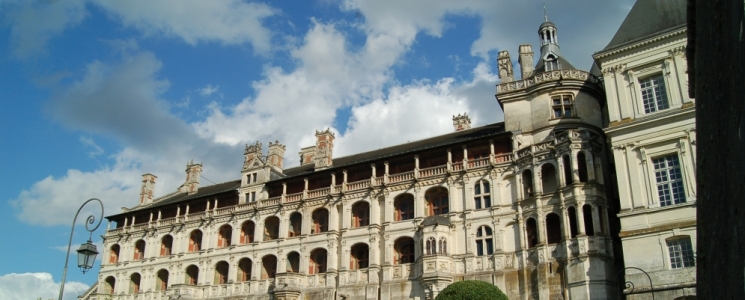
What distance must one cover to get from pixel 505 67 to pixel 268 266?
82.1 ft

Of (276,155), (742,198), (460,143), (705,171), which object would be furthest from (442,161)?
(742,198)

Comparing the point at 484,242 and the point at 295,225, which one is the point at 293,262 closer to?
Answer: the point at 295,225

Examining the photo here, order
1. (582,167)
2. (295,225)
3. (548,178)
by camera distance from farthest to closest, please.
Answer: (295,225), (548,178), (582,167)

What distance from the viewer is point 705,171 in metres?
10.9

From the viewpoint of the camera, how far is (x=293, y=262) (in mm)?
51344

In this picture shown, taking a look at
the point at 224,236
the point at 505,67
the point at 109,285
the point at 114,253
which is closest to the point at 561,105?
the point at 505,67

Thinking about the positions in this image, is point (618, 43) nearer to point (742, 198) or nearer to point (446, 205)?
point (446, 205)

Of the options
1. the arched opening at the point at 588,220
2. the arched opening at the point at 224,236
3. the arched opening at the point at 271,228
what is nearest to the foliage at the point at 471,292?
the arched opening at the point at 588,220

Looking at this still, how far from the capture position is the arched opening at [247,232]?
5456 centimetres

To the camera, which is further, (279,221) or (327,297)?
(279,221)

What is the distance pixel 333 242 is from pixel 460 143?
12388 millimetres

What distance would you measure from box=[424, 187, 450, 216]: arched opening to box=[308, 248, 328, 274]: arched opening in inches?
369

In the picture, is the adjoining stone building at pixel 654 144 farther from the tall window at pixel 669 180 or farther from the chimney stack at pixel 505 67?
the chimney stack at pixel 505 67

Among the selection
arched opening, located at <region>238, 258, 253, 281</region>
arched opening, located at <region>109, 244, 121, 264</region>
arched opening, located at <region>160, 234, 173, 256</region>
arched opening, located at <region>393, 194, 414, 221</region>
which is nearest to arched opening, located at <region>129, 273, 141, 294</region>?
arched opening, located at <region>109, 244, 121, 264</region>
